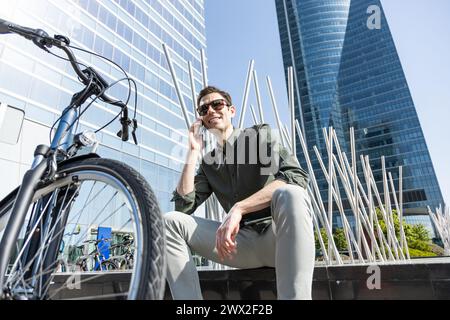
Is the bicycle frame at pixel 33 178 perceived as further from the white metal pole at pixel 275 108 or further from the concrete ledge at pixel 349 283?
the white metal pole at pixel 275 108

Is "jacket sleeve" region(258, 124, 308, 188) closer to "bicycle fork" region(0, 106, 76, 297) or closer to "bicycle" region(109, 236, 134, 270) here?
"bicycle" region(109, 236, 134, 270)

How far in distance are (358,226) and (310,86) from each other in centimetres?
4311

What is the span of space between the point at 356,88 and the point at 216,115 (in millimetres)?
43685

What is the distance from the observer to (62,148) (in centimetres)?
90

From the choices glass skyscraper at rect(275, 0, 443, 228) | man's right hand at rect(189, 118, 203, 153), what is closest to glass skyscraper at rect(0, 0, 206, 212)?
man's right hand at rect(189, 118, 203, 153)

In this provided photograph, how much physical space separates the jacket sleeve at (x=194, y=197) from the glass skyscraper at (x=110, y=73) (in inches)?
180

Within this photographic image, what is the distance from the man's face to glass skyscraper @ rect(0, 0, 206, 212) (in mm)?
4370

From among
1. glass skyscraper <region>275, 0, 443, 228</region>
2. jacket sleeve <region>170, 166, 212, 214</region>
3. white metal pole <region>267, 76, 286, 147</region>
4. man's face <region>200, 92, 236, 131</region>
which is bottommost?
jacket sleeve <region>170, 166, 212, 214</region>

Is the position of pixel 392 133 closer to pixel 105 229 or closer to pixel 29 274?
pixel 105 229

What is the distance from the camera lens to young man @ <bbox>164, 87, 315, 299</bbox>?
661 millimetres

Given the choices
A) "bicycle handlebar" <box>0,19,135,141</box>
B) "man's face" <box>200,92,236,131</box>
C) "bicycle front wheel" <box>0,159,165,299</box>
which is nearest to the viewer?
"bicycle front wheel" <box>0,159,165,299</box>

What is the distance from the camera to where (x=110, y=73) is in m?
11.8

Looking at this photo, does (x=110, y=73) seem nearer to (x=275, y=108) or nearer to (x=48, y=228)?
(x=275, y=108)

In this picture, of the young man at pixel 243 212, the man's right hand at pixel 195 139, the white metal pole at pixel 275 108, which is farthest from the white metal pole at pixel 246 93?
the man's right hand at pixel 195 139
